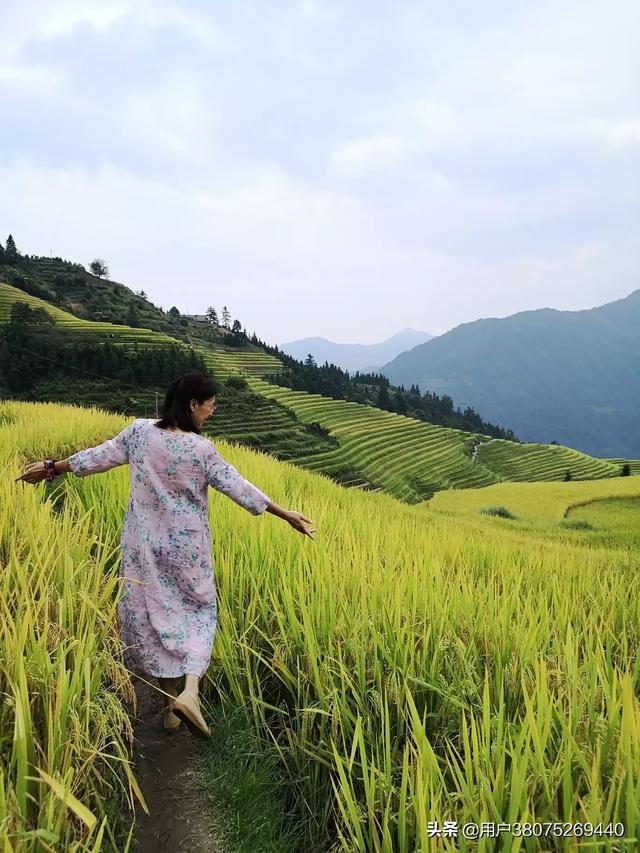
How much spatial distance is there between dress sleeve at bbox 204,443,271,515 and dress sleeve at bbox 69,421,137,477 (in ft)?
1.36

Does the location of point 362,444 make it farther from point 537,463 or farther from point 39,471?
Result: point 39,471

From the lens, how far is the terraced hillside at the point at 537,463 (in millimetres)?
62188

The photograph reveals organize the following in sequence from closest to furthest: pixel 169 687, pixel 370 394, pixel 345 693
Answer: pixel 345 693
pixel 169 687
pixel 370 394

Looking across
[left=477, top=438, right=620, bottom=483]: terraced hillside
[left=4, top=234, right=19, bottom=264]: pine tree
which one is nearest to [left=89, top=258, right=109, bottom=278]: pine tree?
[left=4, top=234, right=19, bottom=264]: pine tree

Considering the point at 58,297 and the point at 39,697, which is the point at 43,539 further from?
the point at 58,297

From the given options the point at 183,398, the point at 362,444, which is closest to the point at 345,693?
the point at 183,398

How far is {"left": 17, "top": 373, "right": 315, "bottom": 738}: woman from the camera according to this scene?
2.14m

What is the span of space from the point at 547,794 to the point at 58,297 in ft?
285

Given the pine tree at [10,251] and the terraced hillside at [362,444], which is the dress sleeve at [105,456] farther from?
the pine tree at [10,251]

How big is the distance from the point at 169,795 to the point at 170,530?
3.24 feet

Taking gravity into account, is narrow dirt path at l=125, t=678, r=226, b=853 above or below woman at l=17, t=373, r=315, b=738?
below

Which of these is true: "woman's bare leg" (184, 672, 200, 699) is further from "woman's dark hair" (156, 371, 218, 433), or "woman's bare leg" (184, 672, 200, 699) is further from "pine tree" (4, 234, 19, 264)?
Answer: "pine tree" (4, 234, 19, 264)

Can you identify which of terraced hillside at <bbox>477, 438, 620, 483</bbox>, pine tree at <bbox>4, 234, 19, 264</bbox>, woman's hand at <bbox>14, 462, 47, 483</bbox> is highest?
pine tree at <bbox>4, 234, 19, 264</bbox>

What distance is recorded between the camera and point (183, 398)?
2205 mm
